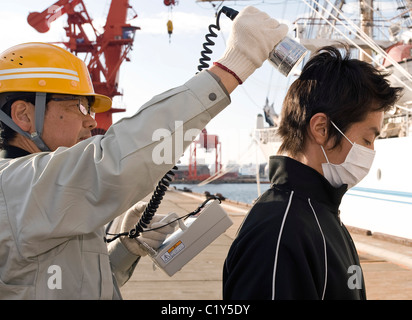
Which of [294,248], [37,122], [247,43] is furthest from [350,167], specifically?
[37,122]

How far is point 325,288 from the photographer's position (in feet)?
5.50

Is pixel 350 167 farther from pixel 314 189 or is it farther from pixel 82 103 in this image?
pixel 82 103

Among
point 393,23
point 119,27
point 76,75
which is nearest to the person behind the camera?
point 76,75

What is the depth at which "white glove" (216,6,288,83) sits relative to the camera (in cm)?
165

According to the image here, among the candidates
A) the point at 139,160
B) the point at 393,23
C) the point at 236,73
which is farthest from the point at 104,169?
the point at 393,23

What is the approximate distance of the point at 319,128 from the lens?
197cm

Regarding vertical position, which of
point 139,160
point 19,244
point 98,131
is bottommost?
point 98,131

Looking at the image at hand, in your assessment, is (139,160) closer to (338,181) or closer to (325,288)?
(325,288)

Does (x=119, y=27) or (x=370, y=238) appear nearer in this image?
(x=370, y=238)

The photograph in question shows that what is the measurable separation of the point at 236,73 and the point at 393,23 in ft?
71.7

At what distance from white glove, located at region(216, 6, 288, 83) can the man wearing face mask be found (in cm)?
39

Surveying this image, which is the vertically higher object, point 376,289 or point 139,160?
point 139,160

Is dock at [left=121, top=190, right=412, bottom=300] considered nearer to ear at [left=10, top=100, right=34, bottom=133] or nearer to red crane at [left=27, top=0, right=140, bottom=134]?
ear at [left=10, top=100, right=34, bottom=133]

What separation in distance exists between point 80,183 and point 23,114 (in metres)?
0.67
